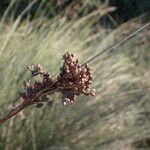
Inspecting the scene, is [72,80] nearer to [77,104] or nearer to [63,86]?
[63,86]

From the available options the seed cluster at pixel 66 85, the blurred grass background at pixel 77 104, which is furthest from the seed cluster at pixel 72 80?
the blurred grass background at pixel 77 104

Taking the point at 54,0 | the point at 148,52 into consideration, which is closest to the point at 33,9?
the point at 54,0

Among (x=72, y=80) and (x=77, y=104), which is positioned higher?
(x=77, y=104)

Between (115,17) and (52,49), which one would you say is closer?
(52,49)

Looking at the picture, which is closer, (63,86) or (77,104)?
(63,86)

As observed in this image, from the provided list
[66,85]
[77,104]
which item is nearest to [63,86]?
[66,85]

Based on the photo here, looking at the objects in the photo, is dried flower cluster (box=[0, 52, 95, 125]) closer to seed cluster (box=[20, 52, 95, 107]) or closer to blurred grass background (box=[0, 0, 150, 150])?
seed cluster (box=[20, 52, 95, 107])

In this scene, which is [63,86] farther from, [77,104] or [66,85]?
[77,104]

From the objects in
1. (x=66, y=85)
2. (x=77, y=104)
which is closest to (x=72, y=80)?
(x=66, y=85)

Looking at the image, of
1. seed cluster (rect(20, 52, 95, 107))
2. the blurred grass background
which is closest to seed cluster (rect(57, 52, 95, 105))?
seed cluster (rect(20, 52, 95, 107))

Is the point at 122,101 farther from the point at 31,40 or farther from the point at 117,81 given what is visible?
the point at 31,40

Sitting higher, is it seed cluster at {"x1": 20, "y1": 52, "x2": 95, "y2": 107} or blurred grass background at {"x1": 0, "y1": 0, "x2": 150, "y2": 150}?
blurred grass background at {"x1": 0, "y1": 0, "x2": 150, "y2": 150}
